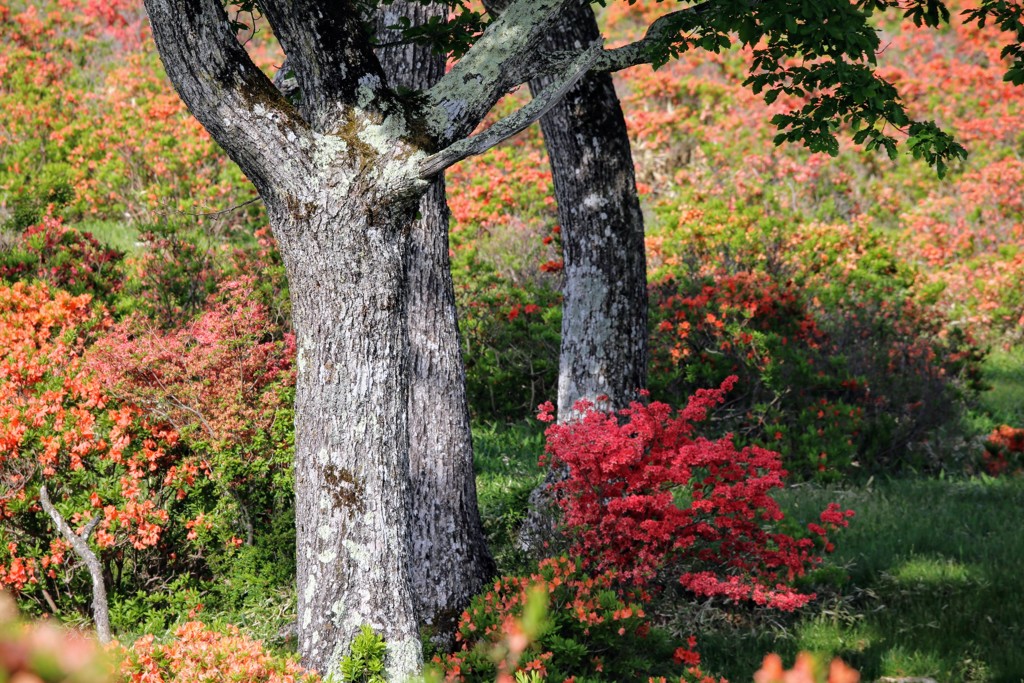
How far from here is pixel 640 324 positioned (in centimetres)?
626

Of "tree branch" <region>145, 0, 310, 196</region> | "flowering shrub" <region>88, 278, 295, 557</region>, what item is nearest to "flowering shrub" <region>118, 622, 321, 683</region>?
"tree branch" <region>145, 0, 310, 196</region>

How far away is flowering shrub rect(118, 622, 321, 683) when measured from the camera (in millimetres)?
3756

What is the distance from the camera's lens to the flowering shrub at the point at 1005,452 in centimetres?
827

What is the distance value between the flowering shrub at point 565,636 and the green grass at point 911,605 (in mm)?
662

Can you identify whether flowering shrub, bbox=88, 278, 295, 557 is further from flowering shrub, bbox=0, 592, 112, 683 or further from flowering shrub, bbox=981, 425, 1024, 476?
flowering shrub, bbox=981, 425, 1024, 476

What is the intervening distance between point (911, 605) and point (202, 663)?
399 cm

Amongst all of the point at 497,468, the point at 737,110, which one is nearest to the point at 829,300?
the point at 497,468

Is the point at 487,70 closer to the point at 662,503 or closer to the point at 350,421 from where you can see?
the point at 350,421

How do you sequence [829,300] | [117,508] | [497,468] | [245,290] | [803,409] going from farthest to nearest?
[829,300] < [803,409] < [497,468] < [245,290] < [117,508]

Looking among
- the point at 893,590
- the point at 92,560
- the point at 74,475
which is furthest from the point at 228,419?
the point at 893,590

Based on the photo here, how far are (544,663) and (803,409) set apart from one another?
5.11 metres

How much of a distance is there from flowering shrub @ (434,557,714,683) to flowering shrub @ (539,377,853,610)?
0.92 feet

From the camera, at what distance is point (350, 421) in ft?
13.4

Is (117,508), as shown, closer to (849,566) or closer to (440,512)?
(440,512)
